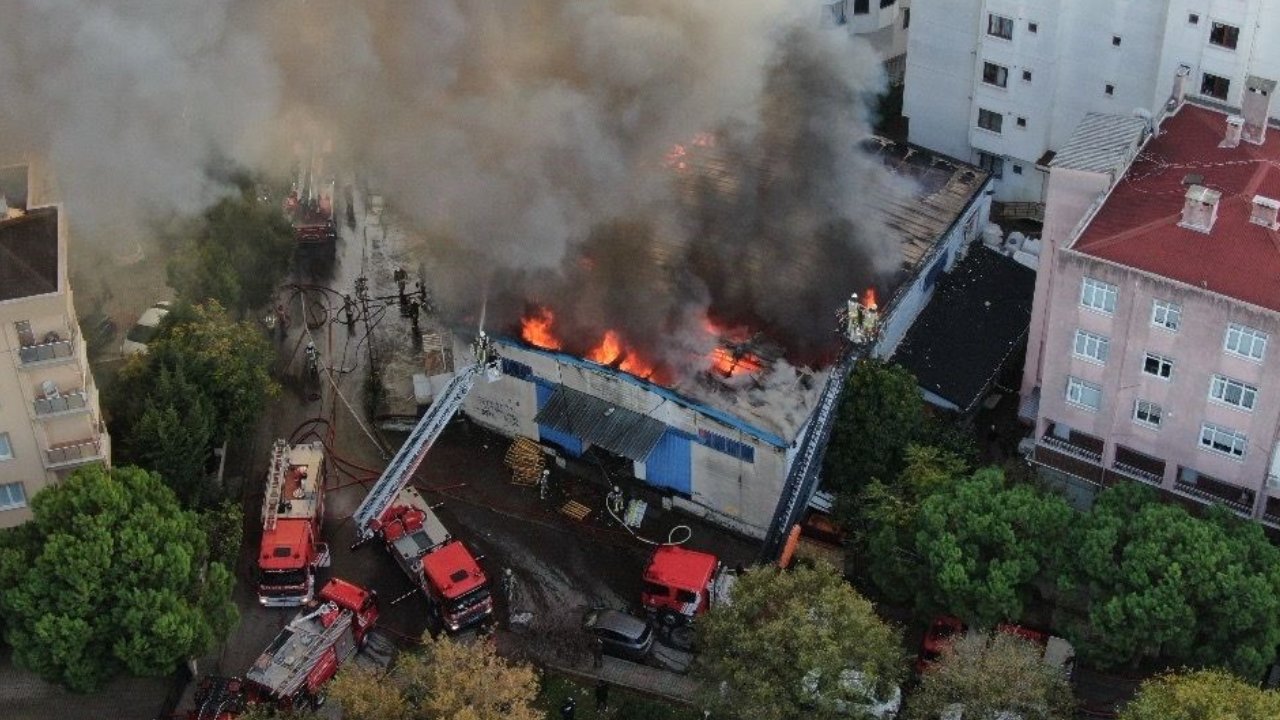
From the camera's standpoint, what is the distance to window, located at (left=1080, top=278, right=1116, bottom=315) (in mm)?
34438

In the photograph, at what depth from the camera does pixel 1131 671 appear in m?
34.0

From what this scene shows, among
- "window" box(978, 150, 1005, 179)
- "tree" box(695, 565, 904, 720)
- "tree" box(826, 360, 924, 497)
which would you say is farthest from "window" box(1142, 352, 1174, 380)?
"window" box(978, 150, 1005, 179)

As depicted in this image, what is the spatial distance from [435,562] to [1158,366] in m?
16.6

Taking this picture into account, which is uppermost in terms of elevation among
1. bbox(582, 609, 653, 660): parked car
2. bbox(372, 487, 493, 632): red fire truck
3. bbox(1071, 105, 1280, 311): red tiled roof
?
bbox(1071, 105, 1280, 311): red tiled roof

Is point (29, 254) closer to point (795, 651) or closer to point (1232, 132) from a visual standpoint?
point (795, 651)

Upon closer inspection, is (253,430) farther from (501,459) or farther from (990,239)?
(990,239)

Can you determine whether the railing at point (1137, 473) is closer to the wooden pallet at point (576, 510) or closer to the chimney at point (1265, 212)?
the chimney at point (1265, 212)

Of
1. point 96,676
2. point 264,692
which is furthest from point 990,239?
point 96,676

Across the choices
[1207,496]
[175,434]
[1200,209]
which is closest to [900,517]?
[1207,496]

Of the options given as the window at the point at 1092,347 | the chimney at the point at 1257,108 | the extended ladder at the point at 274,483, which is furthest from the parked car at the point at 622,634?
the chimney at the point at 1257,108

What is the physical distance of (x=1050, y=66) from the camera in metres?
44.4

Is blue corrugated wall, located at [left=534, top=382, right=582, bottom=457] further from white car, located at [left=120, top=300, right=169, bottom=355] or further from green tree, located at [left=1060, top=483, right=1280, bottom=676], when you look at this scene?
green tree, located at [left=1060, top=483, right=1280, bottom=676]

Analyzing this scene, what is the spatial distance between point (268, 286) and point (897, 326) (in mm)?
16787

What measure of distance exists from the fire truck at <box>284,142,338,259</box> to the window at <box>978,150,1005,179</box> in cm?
1973
